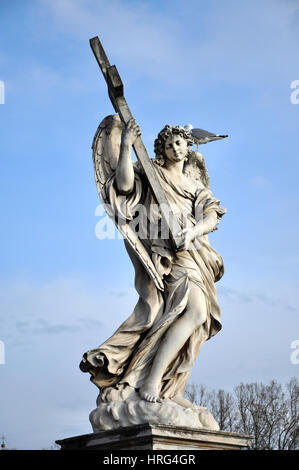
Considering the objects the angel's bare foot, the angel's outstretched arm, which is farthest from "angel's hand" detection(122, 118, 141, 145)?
the angel's bare foot

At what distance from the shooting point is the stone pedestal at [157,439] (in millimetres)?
7070

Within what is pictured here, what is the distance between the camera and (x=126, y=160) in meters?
8.22

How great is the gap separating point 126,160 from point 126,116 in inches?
21.0

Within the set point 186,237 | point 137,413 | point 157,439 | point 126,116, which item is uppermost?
point 126,116

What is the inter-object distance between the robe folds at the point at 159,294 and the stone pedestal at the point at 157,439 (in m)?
0.61

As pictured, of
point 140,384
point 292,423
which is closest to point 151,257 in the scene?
point 140,384

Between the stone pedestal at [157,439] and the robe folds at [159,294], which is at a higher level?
the robe folds at [159,294]

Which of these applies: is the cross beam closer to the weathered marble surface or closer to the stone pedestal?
the weathered marble surface

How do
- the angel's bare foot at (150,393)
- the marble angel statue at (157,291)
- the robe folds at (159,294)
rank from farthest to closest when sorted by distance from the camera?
the robe folds at (159,294) < the marble angel statue at (157,291) < the angel's bare foot at (150,393)

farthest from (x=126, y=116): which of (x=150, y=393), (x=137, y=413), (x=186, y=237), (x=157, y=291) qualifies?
(x=137, y=413)

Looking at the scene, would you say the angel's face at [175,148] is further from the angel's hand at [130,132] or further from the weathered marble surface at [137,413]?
the weathered marble surface at [137,413]

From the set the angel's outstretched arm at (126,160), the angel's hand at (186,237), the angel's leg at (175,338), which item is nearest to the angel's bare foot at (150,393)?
the angel's leg at (175,338)

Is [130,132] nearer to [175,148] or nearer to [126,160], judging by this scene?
[126,160]

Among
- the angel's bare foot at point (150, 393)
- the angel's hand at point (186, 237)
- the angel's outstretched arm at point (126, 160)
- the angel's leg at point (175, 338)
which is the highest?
the angel's outstretched arm at point (126, 160)
